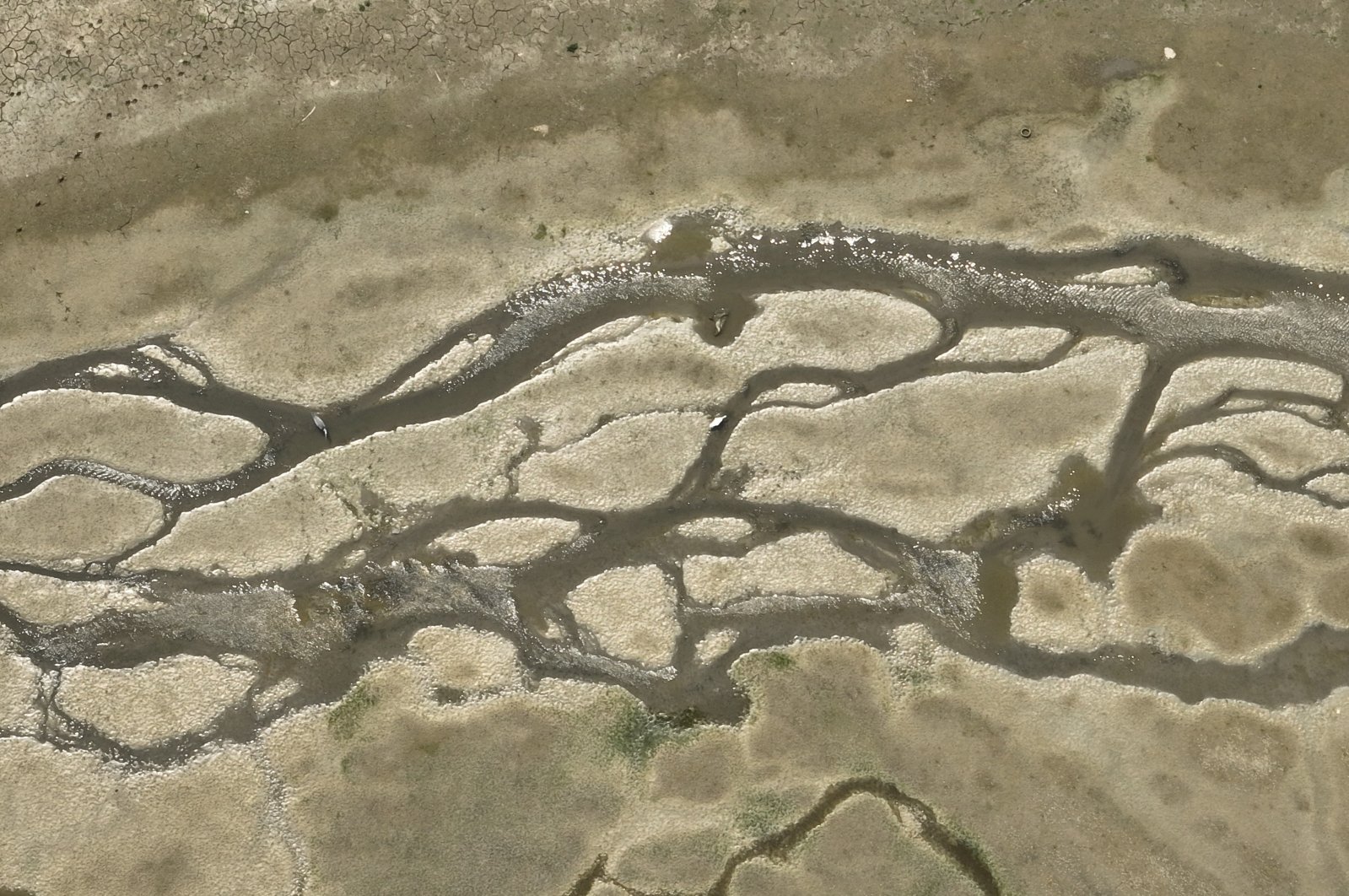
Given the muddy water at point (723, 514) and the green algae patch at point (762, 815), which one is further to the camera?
the muddy water at point (723, 514)

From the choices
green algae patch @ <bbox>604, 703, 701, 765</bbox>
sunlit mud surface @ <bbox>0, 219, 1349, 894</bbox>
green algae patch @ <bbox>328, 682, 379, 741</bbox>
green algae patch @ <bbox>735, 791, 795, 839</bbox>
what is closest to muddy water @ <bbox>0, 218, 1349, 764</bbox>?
sunlit mud surface @ <bbox>0, 219, 1349, 894</bbox>

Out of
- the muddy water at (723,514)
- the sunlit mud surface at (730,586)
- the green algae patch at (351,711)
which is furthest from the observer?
the muddy water at (723,514)

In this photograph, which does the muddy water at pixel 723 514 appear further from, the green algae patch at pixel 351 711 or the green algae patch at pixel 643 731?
the green algae patch at pixel 351 711

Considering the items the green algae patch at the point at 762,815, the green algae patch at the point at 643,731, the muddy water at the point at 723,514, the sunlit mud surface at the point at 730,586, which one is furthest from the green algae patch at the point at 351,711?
the green algae patch at the point at 762,815

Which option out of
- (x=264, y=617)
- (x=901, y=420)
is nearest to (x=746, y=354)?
(x=901, y=420)

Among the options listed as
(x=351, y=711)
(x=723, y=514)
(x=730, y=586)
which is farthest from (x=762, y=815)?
(x=351, y=711)

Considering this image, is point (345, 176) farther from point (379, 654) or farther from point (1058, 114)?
point (1058, 114)
